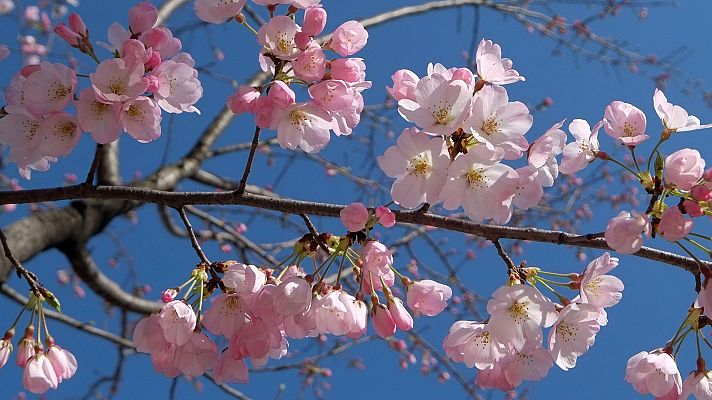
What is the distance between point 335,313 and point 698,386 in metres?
0.69

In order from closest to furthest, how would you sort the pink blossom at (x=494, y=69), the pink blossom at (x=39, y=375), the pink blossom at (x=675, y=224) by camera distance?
the pink blossom at (x=675, y=224), the pink blossom at (x=494, y=69), the pink blossom at (x=39, y=375)

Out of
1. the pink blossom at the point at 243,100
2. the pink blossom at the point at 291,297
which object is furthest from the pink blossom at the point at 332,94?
the pink blossom at the point at 291,297

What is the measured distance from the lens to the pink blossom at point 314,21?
1.08 m

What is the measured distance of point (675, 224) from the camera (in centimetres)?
93

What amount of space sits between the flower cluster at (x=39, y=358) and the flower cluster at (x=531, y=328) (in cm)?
83

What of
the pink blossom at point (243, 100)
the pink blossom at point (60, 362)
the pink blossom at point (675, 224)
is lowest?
the pink blossom at point (60, 362)

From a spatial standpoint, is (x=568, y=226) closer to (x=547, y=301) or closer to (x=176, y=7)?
(x=176, y=7)

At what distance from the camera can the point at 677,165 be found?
3.23ft

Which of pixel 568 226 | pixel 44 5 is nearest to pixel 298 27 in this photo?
pixel 568 226

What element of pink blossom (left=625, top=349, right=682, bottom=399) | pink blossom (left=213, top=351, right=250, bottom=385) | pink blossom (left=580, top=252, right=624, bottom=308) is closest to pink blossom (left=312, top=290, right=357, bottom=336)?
pink blossom (left=213, top=351, right=250, bottom=385)

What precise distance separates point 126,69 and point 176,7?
3.10 m

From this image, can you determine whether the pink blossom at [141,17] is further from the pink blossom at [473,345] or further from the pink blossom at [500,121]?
the pink blossom at [473,345]

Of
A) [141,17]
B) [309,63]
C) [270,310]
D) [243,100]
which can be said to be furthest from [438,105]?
[141,17]

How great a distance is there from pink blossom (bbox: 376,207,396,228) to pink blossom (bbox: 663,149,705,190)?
17.7 inches
